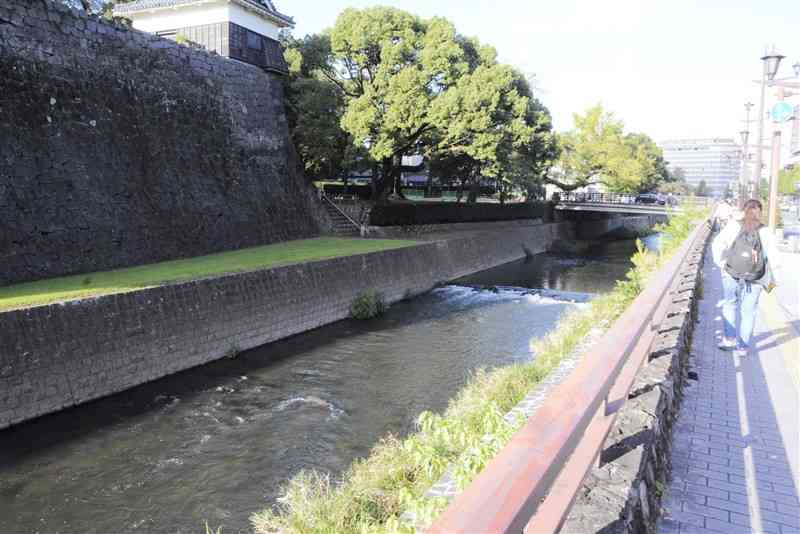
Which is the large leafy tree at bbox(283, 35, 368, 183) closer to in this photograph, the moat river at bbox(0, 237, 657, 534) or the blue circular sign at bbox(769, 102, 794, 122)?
the moat river at bbox(0, 237, 657, 534)

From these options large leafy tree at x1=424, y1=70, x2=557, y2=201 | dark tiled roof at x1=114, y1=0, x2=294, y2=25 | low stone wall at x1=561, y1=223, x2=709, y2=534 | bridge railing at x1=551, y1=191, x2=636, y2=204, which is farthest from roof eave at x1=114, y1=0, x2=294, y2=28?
bridge railing at x1=551, y1=191, x2=636, y2=204

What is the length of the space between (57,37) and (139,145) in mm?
3223

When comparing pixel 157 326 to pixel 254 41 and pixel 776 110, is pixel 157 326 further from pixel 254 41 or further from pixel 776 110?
pixel 254 41

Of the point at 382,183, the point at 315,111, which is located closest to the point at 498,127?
the point at 382,183

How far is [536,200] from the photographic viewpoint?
4247 cm

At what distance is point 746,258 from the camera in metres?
6.65

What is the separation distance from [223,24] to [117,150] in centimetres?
1048

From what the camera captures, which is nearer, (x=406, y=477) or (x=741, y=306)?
(x=406, y=477)

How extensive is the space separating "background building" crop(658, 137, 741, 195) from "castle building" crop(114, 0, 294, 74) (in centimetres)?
11821

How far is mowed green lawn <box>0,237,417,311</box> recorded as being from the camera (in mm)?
10836

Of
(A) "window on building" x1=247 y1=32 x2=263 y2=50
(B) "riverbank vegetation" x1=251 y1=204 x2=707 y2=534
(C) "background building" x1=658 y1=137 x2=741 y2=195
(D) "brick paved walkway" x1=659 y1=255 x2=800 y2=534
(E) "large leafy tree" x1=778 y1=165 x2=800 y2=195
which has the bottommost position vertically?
(B) "riverbank vegetation" x1=251 y1=204 x2=707 y2=534

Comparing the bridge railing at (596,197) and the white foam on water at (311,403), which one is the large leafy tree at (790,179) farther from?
the white foam on water at (311,403)

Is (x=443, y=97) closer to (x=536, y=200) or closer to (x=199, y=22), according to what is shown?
(x=199, y=22)

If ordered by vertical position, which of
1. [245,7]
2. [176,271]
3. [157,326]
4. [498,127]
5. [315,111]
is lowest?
[157,326]
